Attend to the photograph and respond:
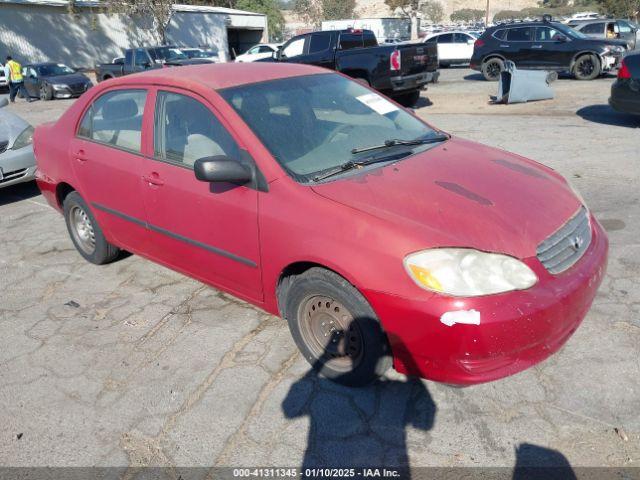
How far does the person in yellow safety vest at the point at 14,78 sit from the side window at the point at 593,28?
2079cm

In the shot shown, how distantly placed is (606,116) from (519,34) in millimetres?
6845

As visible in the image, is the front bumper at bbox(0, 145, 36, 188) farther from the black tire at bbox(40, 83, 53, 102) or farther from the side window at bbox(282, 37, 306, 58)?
the black tire at bbox(40, 83, 53, 102)

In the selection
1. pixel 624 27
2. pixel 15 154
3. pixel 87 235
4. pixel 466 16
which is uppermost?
pixel 466 16

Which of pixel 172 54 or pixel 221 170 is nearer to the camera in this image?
pixel 221 170

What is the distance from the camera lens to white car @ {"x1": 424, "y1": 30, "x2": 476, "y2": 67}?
21891 millimetres

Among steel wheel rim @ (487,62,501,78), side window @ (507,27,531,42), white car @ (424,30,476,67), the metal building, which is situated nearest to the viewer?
side window @ (507,27,531,42)

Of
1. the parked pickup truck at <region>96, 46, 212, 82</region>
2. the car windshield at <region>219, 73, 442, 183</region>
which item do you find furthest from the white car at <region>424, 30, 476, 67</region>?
the car windshield at <region>219, 73, 442, 183</region>

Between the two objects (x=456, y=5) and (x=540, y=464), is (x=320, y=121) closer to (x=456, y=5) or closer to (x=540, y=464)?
(x=540, y=464)

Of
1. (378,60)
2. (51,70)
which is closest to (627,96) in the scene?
(378,60)

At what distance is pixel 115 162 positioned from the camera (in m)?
3.78

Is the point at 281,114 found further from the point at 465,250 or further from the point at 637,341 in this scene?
the point at 637,341

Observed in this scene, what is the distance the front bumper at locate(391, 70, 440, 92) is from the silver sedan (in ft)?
22.5

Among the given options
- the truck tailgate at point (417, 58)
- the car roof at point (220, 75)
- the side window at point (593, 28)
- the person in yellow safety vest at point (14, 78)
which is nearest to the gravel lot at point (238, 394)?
the car roof at point (220, 75)

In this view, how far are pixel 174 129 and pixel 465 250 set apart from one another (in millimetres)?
2068
